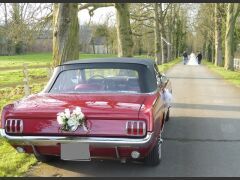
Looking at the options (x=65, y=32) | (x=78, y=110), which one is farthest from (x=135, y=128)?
(x=65, y=32)

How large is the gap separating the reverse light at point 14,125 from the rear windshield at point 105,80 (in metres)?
1.13

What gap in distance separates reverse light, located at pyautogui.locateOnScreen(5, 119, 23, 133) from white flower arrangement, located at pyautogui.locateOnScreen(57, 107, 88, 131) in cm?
53

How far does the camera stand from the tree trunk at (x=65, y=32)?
10617 millimetres

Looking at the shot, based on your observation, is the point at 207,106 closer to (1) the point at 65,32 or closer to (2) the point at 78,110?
(1) the point at 65,32

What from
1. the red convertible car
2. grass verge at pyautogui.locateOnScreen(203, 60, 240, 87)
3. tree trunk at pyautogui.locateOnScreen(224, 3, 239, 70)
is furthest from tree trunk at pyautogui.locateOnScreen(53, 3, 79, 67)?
tree trunk at pyautogui.locateOnScreen(224, 3, 239, 70)

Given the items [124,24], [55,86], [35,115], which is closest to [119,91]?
[55,86]

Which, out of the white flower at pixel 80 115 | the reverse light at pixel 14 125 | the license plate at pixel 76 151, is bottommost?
the license plate at pixel 76 151

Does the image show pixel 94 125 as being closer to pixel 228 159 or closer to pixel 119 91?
pixel 119 91

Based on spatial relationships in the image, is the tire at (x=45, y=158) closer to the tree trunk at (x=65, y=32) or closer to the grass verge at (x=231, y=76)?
the tree trunk at (x=65, y=32)

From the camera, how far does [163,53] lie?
47969 mm

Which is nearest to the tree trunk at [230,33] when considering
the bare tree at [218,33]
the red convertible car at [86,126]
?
the bare tree at [218,33]

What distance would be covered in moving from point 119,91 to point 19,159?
175 cm

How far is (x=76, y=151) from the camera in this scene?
496 cm

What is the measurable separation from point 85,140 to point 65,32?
634 cm
